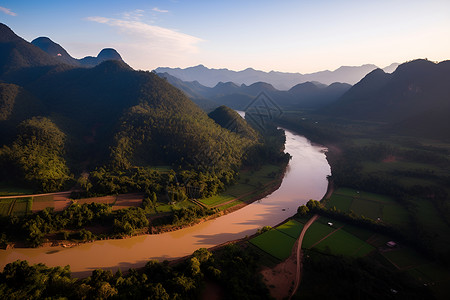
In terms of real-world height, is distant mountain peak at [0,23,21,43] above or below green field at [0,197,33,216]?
above

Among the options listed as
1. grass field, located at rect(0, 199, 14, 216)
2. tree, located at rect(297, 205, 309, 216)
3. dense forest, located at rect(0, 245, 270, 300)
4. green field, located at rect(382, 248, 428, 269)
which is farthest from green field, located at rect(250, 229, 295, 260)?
grass field, located at rect(0, 199, 14, 216)

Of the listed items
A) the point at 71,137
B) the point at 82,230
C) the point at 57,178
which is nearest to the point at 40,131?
the point at 71,137

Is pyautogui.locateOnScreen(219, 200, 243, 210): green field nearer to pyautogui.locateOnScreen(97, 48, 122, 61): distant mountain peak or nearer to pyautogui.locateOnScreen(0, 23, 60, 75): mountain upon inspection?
pyautogui.locateOnScreen(0, 23, 60, 75): mountain

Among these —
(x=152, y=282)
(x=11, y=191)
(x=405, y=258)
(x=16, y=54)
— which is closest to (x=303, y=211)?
(x=405, y=258)

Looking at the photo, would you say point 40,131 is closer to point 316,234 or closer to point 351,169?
point 316,234

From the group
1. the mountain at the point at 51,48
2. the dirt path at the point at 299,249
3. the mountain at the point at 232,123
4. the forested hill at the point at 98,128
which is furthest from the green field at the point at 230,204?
the mountain at the point at 51,48

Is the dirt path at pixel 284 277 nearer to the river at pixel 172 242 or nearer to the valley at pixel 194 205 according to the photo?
the valley at pixel 194 205
